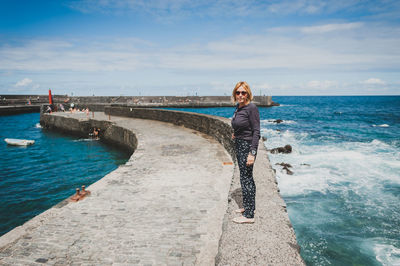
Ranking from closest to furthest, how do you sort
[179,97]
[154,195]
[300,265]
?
[300,265]
[154,195]
[179,97]

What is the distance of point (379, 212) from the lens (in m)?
6.71

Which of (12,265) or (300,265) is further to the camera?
(12,265)

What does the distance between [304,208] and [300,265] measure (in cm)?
552

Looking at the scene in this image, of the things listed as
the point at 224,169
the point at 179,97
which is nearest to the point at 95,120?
the point at 224,169

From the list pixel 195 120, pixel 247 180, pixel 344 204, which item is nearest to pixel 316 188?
pixel 344 204

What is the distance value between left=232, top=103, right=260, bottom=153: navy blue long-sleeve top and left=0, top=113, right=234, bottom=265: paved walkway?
1536 mm

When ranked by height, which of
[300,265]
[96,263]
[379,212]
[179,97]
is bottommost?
[379,212]

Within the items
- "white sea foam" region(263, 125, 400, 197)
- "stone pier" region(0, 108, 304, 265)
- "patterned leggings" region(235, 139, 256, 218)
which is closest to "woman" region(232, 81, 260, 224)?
"patterned leggings" region(235, 139, 256, 218)

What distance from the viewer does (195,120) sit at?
42.1ft

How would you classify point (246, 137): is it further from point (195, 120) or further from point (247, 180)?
point (195, 120)

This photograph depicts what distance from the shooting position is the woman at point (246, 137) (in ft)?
8.70

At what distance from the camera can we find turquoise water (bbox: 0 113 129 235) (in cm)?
685

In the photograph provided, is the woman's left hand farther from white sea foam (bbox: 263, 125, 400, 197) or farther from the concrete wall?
white sea foam (bbox: 263, 125, 400, 197)

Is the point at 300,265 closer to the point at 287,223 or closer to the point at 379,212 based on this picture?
the point at 287,223
